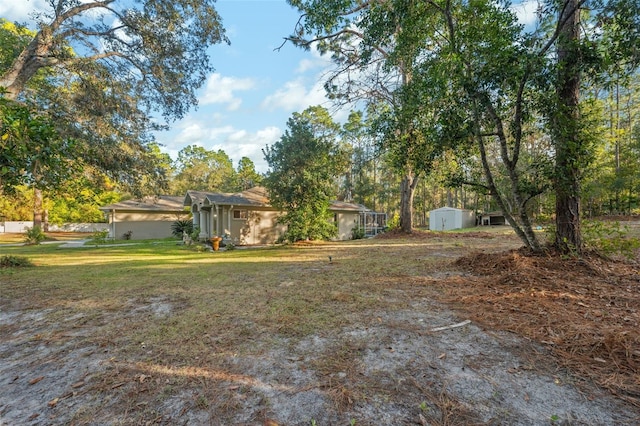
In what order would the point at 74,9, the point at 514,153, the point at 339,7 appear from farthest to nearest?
the point at 74,9 < the point at 339,7 < the point at 514,153

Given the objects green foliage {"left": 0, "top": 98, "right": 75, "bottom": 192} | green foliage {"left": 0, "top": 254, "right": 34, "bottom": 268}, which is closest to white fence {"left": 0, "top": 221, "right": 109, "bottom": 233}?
green foliage {"left": 0, "top": 254, "right": 34, "bottom": 268}

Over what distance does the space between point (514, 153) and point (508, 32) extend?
2111 millimetres

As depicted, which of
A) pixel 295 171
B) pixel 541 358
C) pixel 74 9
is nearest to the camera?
pixel 541 358

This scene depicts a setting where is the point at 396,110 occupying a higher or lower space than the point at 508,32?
lower

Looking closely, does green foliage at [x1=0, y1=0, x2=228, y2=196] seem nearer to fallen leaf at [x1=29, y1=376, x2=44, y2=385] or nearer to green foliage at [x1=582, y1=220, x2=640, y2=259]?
fallen leaf at [x1=29, y1=376, x2=44, y2=385]

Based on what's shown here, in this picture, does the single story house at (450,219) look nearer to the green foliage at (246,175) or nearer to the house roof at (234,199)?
the house roof at (234,199)

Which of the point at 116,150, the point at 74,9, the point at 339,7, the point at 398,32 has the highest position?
the point at 74,9

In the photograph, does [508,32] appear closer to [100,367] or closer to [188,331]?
[188,331]

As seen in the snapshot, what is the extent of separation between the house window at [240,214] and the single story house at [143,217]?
23.1ft

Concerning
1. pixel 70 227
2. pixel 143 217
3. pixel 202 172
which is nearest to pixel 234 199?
pixel 143 217

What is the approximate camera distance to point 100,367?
99.1 inches

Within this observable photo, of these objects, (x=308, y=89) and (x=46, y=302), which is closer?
(x=46, y=302)

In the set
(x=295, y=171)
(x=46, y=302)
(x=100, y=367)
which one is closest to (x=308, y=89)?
(x=295, y=171)

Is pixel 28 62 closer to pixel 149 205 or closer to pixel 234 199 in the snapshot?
pixel 234 199
